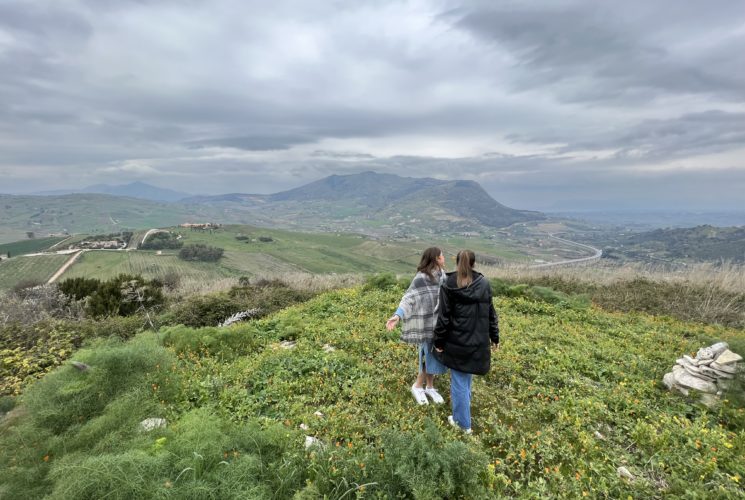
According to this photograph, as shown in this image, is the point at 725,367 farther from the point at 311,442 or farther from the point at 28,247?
the point at 28,247

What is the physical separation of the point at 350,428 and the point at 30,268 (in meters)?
81.7

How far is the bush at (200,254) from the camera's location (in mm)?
72000

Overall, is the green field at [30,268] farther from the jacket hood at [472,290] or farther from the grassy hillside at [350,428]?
the jacket hood at [472,290]

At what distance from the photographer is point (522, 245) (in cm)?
16662

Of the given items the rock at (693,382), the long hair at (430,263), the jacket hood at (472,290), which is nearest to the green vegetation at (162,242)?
the long hair at (430,263)

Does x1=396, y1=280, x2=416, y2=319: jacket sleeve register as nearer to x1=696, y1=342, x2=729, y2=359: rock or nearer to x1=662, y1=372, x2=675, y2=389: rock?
x1=662, y1=372, x2=675, y2=389: rock

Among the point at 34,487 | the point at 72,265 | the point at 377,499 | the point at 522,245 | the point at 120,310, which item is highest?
the point at 34,487

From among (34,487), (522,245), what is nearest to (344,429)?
(34,487)

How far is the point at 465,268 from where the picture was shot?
4969 mm

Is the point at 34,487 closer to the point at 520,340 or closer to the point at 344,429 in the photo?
the point at 344,429

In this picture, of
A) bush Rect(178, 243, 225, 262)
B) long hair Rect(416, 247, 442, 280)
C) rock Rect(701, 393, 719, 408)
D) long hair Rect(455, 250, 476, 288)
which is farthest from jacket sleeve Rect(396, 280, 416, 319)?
bush Rect(178, 243, 225, 262)

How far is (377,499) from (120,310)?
1388 centimetres

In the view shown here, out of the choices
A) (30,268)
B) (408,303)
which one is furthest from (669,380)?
(30,268)

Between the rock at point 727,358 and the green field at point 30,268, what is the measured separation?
7082cm
